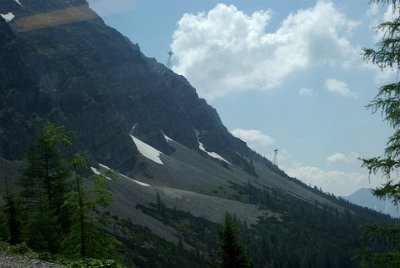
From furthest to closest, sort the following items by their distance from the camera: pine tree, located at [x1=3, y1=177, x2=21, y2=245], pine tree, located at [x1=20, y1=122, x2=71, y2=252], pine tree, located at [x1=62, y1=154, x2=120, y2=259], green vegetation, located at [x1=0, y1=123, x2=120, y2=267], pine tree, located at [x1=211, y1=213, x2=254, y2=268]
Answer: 1. pine tree, located at [x1=3, y1=177, x2=21, y2=245]
2. pine tree, located at [x1=20, y1=122, x2=71, y2=252]
3. pine tree, located at [x1=211, y1=213, x2=254, y2=268]
4. green vegetation, located at [x1=0, y1=123, x2=120, y2=267]
5. pine tree, located at [x1=62, y1=154, x2=120, y2=259]

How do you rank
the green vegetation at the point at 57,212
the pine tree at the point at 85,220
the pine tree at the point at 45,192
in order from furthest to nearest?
1. the pine tree at the point at 45,192
2. the green vegetation at the point at 57,212
3. the pine tree at the point at 85,220

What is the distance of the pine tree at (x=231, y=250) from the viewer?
24562 millimetres

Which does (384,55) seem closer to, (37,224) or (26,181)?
(37,224)

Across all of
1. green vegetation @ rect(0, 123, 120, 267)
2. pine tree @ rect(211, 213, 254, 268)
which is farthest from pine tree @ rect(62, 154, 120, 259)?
pine tree @ rect(211, 213, 254, 268)

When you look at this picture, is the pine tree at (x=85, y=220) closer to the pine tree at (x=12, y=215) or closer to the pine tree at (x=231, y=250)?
the pine tree at (x=231, y=250)

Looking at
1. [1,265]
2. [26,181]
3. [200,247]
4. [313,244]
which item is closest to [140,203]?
[200,247]

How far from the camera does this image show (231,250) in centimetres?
2475

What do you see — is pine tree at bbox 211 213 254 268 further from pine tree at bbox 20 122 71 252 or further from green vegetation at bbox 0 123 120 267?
pine tree at bbox 20 122 71 252

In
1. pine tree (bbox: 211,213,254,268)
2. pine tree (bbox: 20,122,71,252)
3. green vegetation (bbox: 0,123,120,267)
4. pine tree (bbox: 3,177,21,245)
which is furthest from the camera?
pine tree (bbox: 3,177,21,245)

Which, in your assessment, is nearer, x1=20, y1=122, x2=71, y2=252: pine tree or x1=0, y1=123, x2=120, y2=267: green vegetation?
x1=0, y1=123, x2=120, y2=267: green vegetation

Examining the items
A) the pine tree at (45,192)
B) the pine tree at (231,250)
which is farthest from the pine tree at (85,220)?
the pine tree at (231,250)

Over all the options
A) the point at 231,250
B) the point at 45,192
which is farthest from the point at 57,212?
the point at 231,250

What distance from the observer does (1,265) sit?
50.3 feet

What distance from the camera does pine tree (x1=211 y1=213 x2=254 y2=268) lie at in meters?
24.6
